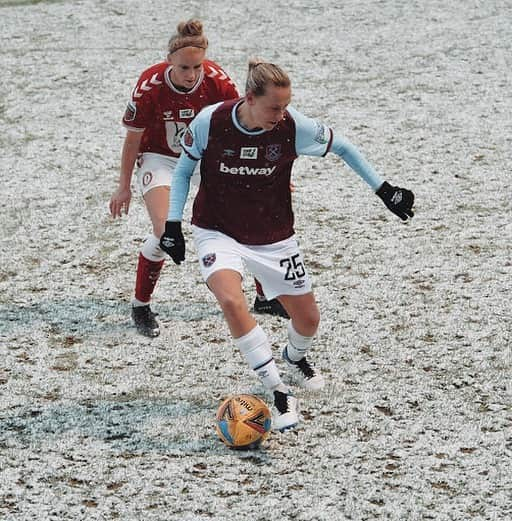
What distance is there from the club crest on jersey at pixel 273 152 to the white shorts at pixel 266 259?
48cm

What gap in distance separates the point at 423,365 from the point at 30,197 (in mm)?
4026

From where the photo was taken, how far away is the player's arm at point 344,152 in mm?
5523

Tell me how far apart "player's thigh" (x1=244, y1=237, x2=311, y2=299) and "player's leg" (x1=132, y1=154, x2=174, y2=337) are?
1.11m

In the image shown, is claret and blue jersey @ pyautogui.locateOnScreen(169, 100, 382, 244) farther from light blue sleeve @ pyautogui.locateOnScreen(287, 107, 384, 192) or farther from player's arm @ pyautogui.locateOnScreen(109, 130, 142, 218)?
player's arm @ pyautogui.locateOnScreen(109, 130, 142, 218)

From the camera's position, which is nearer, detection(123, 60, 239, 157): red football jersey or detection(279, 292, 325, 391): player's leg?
detection(279, 292, 325, 391): player's leg

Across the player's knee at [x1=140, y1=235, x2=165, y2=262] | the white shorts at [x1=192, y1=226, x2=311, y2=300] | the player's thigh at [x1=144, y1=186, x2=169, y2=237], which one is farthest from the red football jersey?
the white shorts at [x1=192, y1=226, x2=311, y2=300]

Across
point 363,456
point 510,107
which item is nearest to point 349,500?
point 363,456

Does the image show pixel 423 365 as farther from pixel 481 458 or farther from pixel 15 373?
pixel 15 373

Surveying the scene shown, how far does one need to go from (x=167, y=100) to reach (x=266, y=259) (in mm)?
1479

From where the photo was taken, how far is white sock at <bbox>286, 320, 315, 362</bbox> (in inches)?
230

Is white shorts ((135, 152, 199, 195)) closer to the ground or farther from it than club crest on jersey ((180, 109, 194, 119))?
closer to the ground

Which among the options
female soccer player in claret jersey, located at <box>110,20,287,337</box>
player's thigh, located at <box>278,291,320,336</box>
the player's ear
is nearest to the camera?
the player's ear

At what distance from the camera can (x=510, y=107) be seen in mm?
10203

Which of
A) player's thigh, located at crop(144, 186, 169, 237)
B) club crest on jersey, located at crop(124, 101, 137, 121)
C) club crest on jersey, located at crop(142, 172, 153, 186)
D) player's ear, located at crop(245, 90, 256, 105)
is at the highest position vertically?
player's ear, located at crop(245, 90, 256, 105)
